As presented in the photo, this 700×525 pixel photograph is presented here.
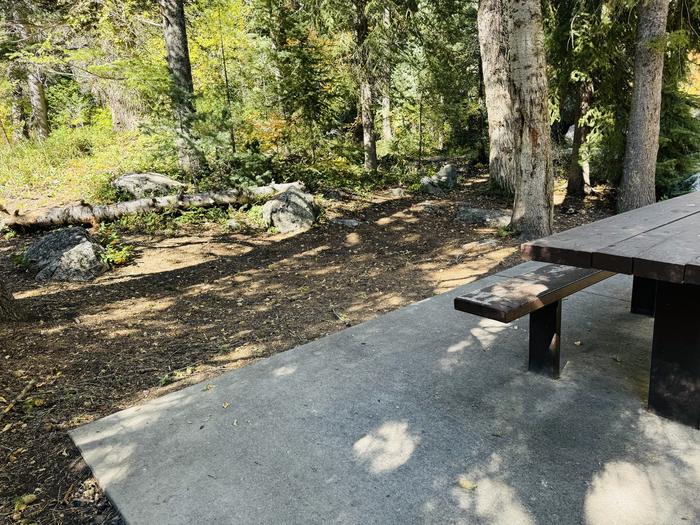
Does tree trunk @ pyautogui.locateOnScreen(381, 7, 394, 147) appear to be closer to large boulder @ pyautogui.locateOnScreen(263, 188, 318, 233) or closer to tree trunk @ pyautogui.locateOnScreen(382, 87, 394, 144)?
tree trunk @ pyautogui.locateOnScreen(382, 87, 394, 144)

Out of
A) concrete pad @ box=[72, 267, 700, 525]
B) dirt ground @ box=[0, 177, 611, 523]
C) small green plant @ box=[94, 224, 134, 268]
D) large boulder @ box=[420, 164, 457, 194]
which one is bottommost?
dirt ground @ box=[0, 177, 611, 523]

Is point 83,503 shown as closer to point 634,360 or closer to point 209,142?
point 634,360

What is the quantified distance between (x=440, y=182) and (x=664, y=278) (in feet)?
32.4

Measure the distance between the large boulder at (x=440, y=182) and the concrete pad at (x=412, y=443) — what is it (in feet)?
26.3

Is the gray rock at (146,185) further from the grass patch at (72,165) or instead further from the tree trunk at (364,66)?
the tree trunk at (364,66)

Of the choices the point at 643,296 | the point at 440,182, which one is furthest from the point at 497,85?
the point at 643,296

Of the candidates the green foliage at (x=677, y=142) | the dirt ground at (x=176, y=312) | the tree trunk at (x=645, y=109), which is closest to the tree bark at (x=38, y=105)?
the dirt ground at (x=176, y=312)

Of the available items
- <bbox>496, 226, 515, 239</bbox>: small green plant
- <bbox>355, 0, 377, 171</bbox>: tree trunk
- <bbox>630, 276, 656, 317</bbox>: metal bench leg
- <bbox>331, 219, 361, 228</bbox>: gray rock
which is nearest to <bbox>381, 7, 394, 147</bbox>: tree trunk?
<bbox>355, 0, 377, 171</bbox>: tree trunk

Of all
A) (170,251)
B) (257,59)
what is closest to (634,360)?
(170,251)

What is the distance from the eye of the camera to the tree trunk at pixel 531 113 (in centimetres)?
592

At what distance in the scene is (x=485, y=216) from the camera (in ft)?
27.3

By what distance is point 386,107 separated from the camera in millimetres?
18641

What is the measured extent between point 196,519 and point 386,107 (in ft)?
59.3

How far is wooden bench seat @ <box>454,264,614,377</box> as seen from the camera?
254 cm
